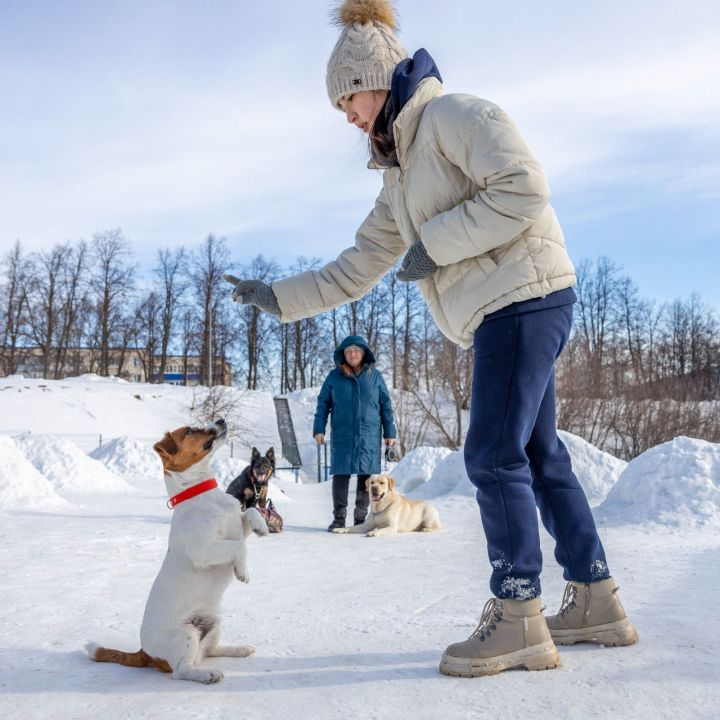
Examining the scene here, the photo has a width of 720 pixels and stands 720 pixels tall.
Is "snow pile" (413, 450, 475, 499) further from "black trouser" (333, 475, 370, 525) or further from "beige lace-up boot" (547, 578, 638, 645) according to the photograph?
"beige lace-up boot" (547, 578, 638, 645)

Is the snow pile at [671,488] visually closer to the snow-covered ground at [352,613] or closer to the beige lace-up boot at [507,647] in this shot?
the snow-covered ground at [352,613]

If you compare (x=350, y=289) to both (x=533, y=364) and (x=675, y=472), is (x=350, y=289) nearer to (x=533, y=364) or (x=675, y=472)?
(x=533, y=364)

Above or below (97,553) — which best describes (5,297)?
above

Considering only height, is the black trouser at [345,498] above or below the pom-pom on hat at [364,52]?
below

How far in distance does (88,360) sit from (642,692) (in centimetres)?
4206

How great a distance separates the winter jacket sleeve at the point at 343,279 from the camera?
3.09 meters

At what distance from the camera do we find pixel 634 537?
17.8 ft

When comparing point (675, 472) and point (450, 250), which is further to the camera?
point (675, 472)

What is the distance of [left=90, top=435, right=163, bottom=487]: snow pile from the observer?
39.3 feet

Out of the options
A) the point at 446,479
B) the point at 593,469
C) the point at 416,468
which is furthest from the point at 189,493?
the point at 416,468

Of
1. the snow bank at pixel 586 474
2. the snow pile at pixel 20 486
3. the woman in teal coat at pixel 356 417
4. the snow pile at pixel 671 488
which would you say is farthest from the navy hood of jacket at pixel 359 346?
the snow pile at pixel 20 486

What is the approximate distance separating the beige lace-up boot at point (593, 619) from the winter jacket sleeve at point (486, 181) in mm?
1332

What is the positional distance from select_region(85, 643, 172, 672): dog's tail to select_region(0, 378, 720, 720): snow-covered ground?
0.13 feet

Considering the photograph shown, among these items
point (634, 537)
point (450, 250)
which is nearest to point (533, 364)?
point (450, 250)
